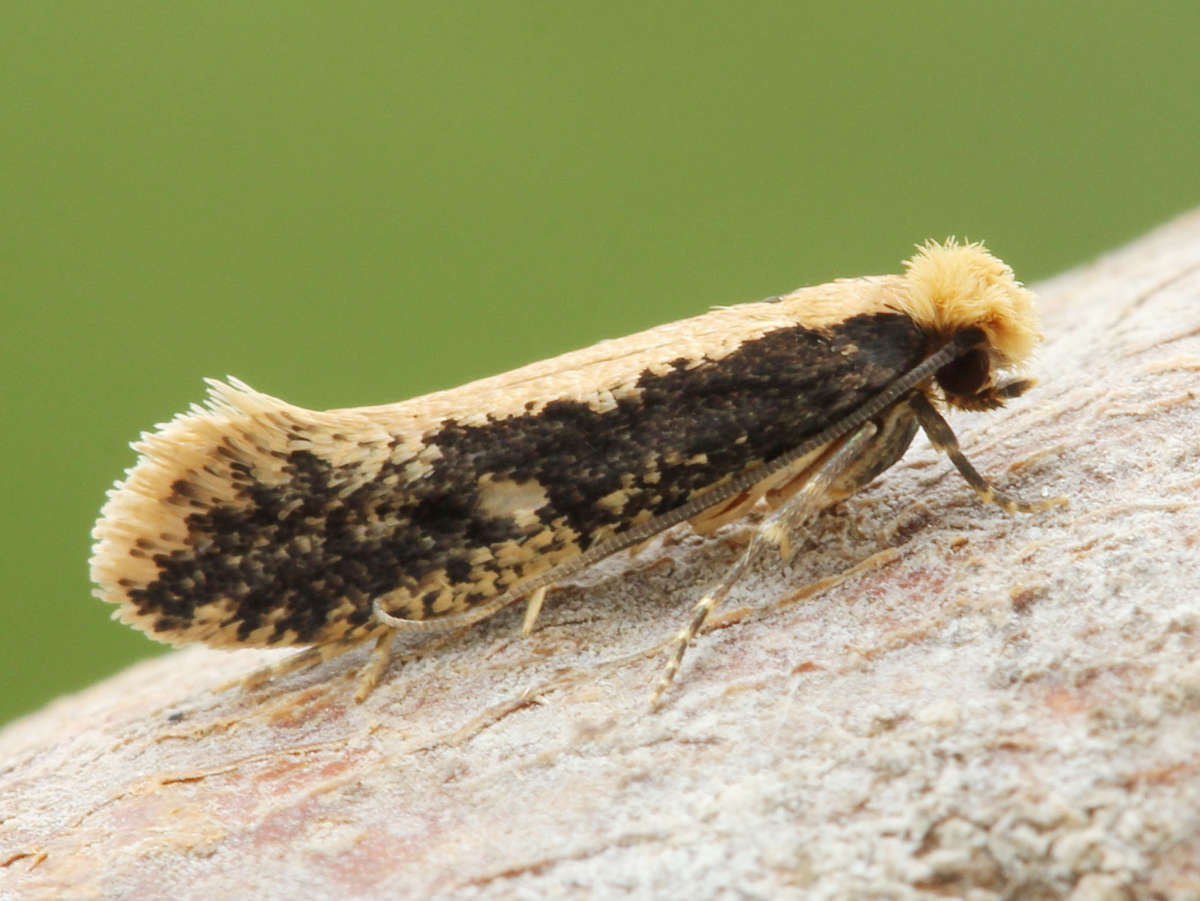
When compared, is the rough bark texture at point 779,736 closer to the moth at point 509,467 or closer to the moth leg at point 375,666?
the moth leg at point 375,666

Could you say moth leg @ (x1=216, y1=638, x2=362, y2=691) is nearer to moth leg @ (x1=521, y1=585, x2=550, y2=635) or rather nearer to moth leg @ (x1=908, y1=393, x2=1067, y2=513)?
moth leg @ (x1=521, y1=585, x2=550, y2=635)

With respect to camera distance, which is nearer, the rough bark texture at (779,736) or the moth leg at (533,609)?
the rough bark texture at (779,736)

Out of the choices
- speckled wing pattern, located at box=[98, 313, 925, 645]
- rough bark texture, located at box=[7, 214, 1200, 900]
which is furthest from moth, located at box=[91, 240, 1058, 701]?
rough bark texture, located at box=[7, 214, 1200, 900]

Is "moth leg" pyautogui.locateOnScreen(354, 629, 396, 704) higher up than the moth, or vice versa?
the moth


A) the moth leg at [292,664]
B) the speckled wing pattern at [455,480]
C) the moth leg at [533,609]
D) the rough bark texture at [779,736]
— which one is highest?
the speckled wing pattern at [455,480]

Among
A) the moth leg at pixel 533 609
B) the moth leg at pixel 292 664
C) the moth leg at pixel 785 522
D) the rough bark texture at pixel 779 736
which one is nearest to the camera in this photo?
the rough bark texture at pixel 779 736

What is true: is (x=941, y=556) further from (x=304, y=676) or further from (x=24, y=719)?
(x=24, y=719)

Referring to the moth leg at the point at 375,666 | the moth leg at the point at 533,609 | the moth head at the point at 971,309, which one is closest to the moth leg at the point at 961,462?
the moth head at the point at 971,309

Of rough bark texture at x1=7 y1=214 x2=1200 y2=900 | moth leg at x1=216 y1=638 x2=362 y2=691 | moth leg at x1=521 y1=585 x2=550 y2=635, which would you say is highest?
moth leg at x1=216 y1=638 x2=362 y2=691

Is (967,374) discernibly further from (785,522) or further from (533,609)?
(533,609)
